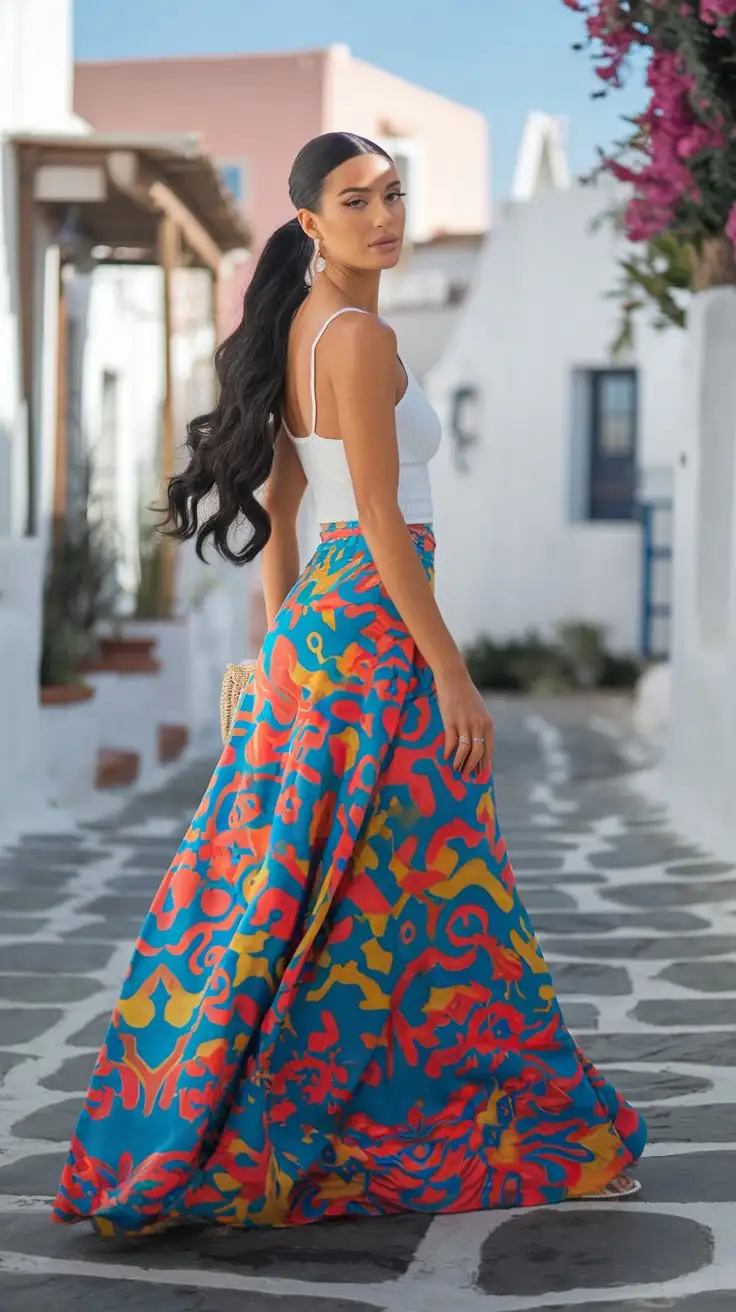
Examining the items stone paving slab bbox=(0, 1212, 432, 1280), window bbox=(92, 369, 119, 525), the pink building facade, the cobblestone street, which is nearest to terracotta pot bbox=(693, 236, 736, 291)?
the cobblestone street

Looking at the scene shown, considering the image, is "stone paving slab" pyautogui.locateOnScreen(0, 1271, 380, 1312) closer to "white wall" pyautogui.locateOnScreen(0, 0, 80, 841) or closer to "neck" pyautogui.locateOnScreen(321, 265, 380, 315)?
"neck" pyautogui.locateOnScreen(321, 265, 380, 315)

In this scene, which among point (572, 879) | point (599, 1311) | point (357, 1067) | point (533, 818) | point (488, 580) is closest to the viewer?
point (599, 1311)

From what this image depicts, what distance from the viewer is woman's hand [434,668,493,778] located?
8.07 ft

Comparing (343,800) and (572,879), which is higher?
(343,800)

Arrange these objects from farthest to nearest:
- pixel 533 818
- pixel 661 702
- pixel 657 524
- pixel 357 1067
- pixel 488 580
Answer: pixel 488 580, pixel 657 524, pixel 661 702, pixel 533 818, pixel 357 1067

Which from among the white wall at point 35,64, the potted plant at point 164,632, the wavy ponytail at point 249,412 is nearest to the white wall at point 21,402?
the white wall at point 35,64

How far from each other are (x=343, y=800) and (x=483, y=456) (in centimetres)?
1427

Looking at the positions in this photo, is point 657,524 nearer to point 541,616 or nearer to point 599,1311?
point 541,616

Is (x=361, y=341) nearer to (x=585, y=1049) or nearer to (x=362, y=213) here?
(x=362, y=213)

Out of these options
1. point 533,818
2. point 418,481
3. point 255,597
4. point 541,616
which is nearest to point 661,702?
point 533,818

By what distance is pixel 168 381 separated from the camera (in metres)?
9.20

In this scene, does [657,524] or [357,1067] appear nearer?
[357,1067]

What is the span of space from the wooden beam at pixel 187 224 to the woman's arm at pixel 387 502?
19.7 ft

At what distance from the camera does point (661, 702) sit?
10750mm
